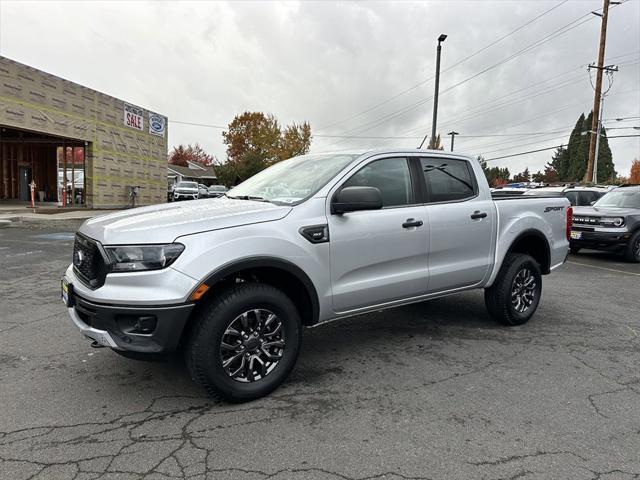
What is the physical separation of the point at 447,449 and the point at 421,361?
1441mm

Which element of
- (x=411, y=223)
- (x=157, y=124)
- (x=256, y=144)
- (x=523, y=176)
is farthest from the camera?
(x=523, y=176)

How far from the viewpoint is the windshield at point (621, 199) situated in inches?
451

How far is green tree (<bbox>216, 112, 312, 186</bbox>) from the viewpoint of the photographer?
5528 centimetres

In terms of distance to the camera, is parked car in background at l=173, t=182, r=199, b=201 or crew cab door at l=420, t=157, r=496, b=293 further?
parked car in background at l=173, t=182, r=199, b=201

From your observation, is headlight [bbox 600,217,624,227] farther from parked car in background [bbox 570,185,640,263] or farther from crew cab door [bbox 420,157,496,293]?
crew cab door [bbox 420,157,496,293]

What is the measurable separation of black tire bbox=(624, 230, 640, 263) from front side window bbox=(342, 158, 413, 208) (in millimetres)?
8852

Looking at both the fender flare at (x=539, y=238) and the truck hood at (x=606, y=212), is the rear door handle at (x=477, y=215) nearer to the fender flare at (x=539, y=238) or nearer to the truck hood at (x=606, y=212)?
the fender flare at (x=539, y=238)

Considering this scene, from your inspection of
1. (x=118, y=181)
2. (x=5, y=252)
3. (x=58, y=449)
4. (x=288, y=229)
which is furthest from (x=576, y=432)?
(x=118, y=181)

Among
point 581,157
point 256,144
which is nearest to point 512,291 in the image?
point 256,144

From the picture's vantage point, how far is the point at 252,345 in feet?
11.1

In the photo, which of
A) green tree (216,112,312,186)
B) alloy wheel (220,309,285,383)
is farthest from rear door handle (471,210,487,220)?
green tree (216,112,312,186)

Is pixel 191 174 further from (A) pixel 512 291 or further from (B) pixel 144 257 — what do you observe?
(B) pixel 144 257

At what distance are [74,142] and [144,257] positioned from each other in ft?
80.1

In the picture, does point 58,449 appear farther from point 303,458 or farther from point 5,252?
point 5,252
